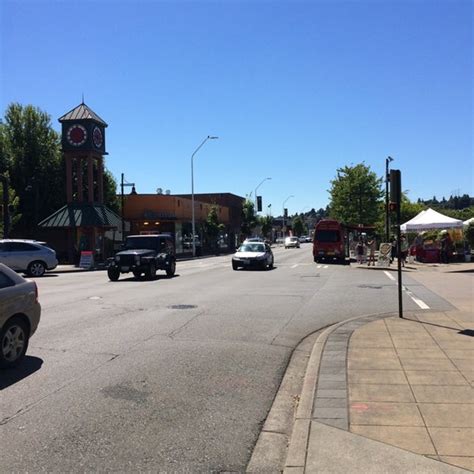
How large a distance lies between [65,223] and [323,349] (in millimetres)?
30978

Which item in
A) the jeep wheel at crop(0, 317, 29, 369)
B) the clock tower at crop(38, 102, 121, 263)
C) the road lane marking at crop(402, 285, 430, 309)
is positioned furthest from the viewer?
the clock tower at crop(38, 102, 121, 263)

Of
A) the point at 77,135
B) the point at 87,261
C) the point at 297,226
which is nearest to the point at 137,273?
the point at 87,261

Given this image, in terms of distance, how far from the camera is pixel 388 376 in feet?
21.3

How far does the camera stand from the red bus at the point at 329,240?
3625 centimetres

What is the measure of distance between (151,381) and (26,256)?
68.7ft

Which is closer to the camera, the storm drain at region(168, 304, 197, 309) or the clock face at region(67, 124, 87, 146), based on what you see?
the storm drain at region(168, 304, 197, 309)

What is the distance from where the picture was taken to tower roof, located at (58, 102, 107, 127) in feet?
124

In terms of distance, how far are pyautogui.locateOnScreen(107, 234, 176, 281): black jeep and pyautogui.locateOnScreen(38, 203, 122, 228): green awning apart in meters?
14.3

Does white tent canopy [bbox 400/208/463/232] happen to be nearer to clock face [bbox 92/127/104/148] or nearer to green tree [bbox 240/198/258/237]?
clock face [bbox 92/127/104/148]

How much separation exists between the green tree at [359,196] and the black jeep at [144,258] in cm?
3409

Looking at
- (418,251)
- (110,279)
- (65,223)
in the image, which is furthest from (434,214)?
(65,223)

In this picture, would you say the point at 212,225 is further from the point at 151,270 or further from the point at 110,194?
the point at 151,270

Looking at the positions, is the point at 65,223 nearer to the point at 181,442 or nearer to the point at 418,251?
the point at 418,251

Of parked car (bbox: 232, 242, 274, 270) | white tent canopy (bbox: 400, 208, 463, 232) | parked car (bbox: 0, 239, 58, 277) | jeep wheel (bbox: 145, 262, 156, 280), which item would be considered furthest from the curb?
white tent canopy (bbox: 400, 208, 463, 232)
